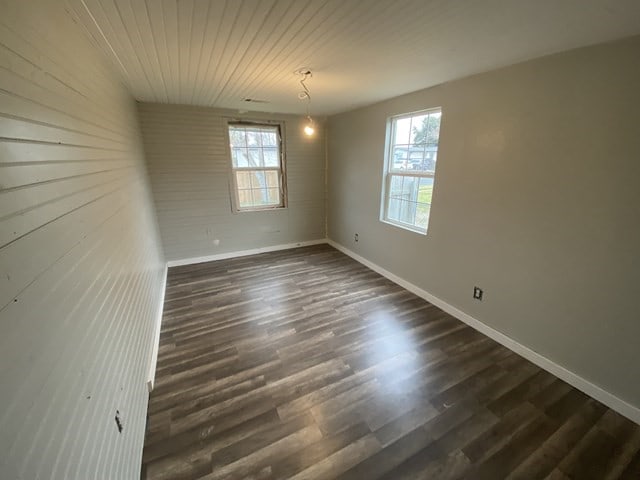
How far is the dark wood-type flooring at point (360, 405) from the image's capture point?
57.3 inches

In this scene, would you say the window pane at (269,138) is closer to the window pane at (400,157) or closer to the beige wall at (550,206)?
the window pane at (400,157)

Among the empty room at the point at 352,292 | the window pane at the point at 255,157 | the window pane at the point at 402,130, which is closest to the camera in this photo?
the empty room at the point at 352,292

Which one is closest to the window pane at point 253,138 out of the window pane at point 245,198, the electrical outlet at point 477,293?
the window pane at point 245,198

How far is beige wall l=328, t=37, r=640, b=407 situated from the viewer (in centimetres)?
161

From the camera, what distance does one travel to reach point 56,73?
1084 millimetres

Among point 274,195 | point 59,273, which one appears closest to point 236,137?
point 274,195

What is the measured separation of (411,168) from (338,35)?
1936 mm

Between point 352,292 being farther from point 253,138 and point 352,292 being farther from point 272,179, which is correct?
point 253,138

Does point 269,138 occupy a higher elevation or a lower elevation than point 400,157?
higher

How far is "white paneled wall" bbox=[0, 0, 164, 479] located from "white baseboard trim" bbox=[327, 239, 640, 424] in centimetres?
279

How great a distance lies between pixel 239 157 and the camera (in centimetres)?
421

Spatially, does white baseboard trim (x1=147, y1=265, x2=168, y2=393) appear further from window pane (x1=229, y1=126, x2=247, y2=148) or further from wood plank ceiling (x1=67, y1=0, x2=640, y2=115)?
window pane (x1=229, y1=126, x2=247, y2=148)

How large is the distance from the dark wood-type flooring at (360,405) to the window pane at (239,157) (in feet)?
7.79

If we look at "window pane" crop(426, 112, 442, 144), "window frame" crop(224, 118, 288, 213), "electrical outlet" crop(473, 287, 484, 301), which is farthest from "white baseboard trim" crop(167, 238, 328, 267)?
"electrical outlet" crop(473, 287, 484, 301)
